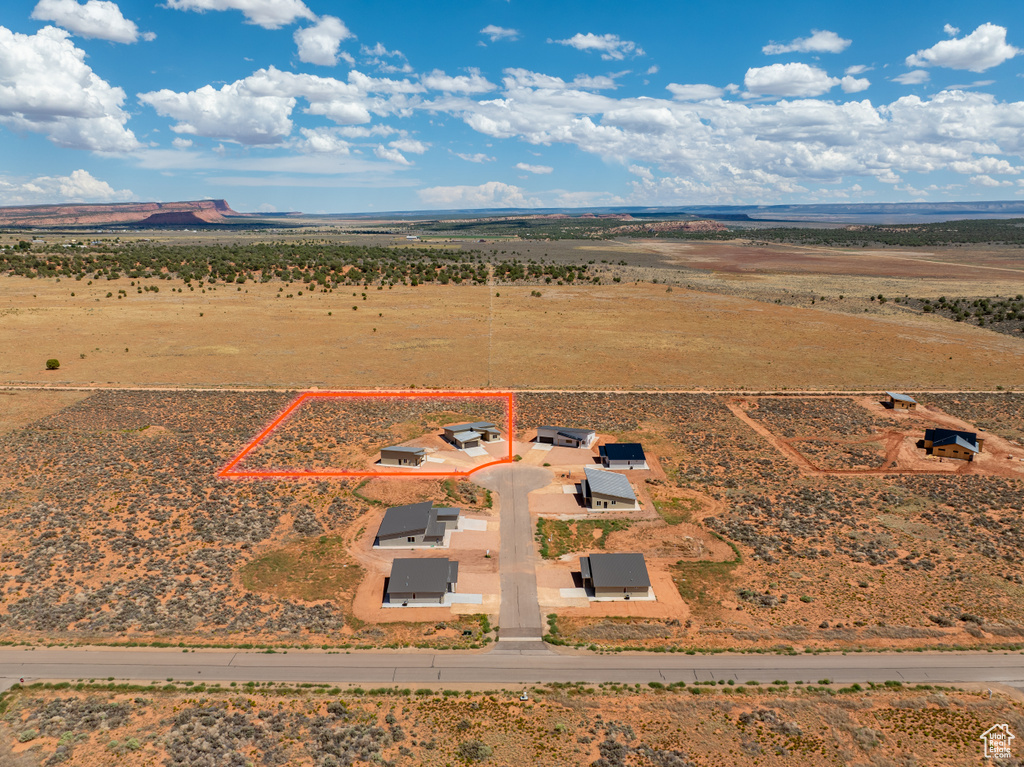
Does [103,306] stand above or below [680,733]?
above

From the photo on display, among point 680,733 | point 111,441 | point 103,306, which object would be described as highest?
point 103,306

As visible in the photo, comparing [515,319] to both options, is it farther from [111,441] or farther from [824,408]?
[111,441]

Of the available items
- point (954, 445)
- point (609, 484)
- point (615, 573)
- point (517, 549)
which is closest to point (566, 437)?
point (609, 484)

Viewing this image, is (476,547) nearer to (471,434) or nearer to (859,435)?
(471,434)

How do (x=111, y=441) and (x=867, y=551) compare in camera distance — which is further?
(x=111, y=441)

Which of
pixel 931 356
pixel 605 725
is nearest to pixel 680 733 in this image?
pixel 605 725

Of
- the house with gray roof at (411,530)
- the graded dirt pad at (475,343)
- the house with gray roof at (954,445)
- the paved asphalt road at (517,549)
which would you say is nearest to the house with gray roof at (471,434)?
the paved asphalt road at (517,549)

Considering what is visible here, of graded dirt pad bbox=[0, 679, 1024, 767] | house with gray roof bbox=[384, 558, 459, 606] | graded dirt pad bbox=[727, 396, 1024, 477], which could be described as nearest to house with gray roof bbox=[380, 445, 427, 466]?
house with gray roof bbox=[384, 558, 459, 606]
